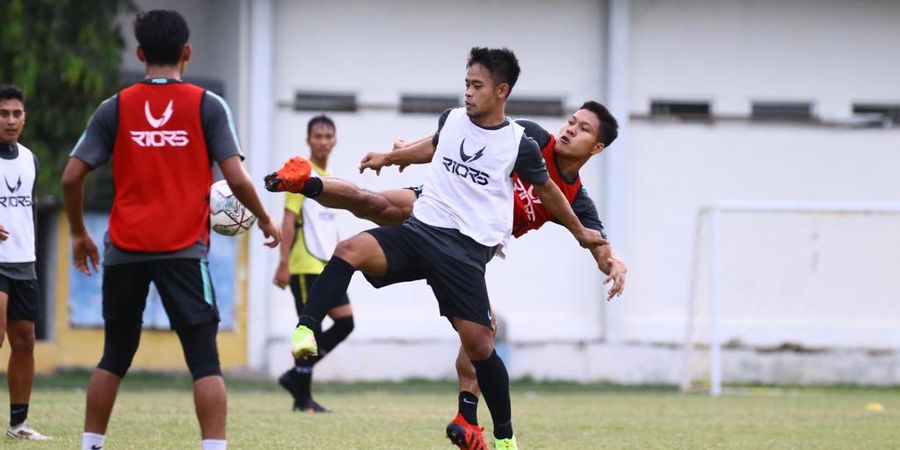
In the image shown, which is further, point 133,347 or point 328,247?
point 328,247

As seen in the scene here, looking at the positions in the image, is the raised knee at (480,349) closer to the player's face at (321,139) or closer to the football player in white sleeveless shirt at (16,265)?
the football player in white sleeveless shirt at (16,265)

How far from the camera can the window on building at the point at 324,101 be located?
18969mm

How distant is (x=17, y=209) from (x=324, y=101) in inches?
399

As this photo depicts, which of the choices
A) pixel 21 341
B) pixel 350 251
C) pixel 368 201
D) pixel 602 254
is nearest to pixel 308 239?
pixel 21 341

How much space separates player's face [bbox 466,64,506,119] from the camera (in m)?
7.48

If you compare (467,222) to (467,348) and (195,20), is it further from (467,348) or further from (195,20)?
(195,20)

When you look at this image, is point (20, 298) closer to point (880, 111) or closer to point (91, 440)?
point (91, 440)

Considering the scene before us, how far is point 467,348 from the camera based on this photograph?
7539 mm

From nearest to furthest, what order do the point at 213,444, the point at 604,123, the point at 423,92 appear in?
1. the point at 213,444
2. the point at 604,123
3. the point at 423,92

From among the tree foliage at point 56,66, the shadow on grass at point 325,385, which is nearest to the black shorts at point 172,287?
the shadow on grass at point 325,385

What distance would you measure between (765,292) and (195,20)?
856 cm

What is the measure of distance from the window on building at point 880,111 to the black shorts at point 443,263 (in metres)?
13.9

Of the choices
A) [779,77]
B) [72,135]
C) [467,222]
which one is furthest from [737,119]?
[467,222]

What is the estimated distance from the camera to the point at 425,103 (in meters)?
19.2
